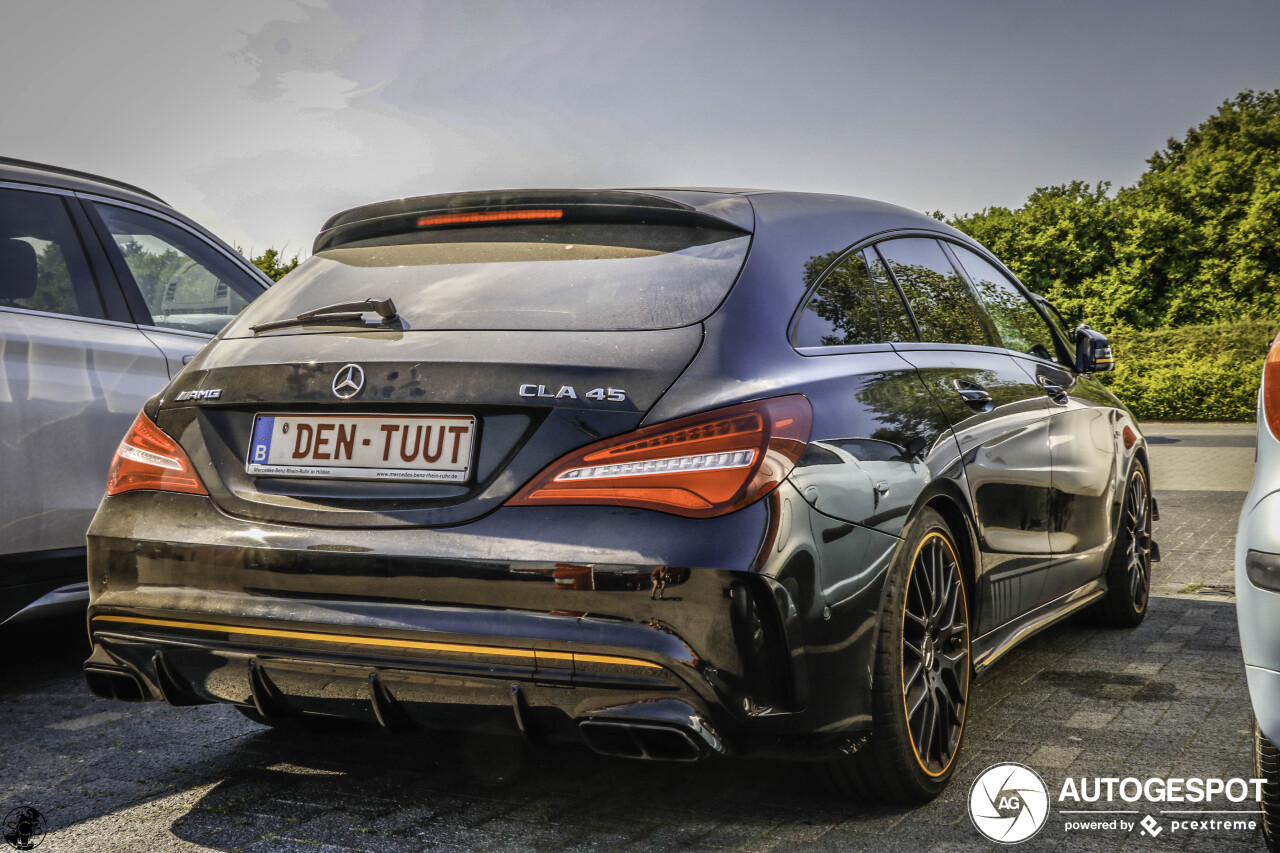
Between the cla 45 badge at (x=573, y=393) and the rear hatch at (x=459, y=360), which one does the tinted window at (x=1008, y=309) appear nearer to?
the rear hatch at (x=459, y=360)

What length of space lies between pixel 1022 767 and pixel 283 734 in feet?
7.32

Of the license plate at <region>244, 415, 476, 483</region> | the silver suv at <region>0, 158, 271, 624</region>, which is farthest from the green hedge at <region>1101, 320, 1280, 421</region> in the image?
the license plate at <region>244, 415, 476, 483</region>

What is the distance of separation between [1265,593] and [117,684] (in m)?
2.61

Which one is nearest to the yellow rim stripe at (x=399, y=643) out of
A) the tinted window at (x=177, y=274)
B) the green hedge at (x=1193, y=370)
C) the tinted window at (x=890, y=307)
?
the tinted window at (x=890, y=307)

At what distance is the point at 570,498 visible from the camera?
255 centimetres

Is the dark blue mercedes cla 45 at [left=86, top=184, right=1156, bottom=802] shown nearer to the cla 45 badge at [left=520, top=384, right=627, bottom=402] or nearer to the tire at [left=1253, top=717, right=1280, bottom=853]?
the cla 45 badge at [left=520, top=384, right=627, bottom=402]

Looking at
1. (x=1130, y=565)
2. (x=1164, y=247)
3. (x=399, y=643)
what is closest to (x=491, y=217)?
(x=399, y=643)

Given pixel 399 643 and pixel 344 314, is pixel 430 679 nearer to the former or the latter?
pixel 399 643

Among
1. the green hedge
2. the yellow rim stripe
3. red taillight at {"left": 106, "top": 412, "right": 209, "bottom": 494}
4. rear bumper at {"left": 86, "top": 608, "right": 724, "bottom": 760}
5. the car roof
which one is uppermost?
the car roof

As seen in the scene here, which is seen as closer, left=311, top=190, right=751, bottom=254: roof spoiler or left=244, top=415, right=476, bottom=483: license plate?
left=244, top=415, right=476, bottom=483: license plate

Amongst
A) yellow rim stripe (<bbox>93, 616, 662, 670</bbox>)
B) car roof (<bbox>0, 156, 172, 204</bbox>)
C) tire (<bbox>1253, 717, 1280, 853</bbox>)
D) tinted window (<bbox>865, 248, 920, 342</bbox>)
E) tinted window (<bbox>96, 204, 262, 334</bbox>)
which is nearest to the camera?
yellow rim stripe (<bbox>93, 616, 662, 670</bbox>)

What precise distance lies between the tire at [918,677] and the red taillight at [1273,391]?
2.80 feet

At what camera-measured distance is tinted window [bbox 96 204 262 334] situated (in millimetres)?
5004
